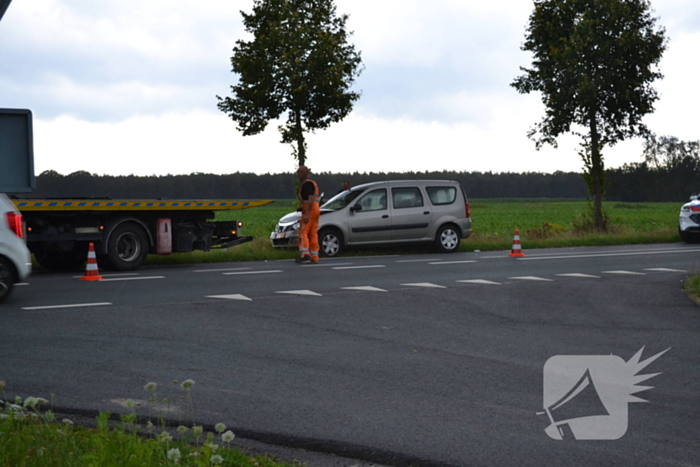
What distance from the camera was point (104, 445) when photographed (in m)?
4.21

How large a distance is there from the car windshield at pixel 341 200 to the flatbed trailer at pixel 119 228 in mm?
2964

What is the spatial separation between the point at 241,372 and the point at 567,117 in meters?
23.1

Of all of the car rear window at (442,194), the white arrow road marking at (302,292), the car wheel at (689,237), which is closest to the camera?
the white arrow road marking at (302,292)

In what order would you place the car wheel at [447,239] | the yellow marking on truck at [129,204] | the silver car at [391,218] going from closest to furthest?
the yellow marking on truck at [129,204] → the silver car at [391,218] → the car wheel at [447,239]

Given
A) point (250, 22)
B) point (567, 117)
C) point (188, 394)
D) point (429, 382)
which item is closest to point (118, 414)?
point (188, 394)

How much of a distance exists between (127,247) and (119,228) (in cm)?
46

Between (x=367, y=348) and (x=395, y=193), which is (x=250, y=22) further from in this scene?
(x=367, y=348)


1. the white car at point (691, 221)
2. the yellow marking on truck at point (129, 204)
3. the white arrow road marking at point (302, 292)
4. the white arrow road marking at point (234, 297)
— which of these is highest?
the yellow marking on truck at point (129, 204)

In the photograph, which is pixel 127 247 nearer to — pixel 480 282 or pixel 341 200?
→ pixel 341 200

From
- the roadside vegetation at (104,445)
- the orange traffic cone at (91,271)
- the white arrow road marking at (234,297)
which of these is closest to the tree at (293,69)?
the orange traffic cone at (91,271)

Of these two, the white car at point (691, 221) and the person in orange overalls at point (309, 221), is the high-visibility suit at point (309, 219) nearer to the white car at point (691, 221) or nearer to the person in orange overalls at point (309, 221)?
the person in orange overalls at point (309, 221)

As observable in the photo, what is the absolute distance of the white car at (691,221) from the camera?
78.0 ft

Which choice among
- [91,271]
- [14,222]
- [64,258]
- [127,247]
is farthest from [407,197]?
[14,222]

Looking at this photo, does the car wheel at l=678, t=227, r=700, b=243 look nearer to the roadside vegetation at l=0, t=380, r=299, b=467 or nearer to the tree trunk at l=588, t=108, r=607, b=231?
the tree trunk at l=588, t=108, r=607, b=231
